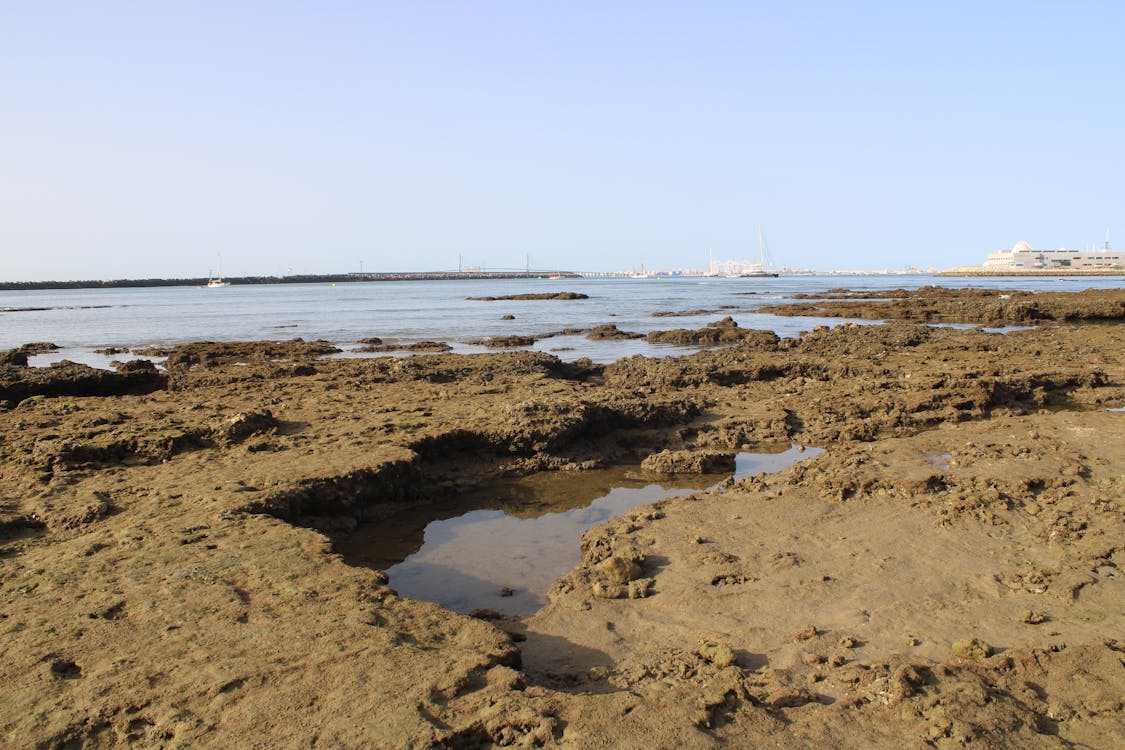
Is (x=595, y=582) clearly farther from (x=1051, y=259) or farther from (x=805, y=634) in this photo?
(x=1051, y=259)

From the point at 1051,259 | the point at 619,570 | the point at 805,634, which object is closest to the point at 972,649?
the point at 805,634

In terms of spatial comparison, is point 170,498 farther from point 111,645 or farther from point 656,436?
point 656,436

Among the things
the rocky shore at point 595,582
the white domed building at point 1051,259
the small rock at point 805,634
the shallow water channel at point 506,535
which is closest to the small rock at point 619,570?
the rocky shore at point 595,582

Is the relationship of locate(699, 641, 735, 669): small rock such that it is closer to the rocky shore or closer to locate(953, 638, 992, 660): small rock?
the rocky shore

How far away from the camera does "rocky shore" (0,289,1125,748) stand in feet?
11.0

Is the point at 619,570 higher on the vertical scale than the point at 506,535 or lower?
higher

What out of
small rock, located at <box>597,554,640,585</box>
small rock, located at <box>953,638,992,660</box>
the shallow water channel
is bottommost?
the shallow water channel

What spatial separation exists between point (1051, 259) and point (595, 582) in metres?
161

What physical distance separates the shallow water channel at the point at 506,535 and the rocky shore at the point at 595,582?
29 centimetres

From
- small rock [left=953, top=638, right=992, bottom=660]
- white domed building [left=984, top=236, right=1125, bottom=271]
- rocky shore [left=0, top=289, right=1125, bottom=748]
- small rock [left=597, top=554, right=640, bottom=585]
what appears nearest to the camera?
rocky shore [left=0, top=289, right=1125, bottom=748]

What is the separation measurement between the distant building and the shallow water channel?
145 meters

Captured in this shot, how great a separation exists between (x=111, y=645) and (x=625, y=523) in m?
3.94

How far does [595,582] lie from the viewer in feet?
17.8

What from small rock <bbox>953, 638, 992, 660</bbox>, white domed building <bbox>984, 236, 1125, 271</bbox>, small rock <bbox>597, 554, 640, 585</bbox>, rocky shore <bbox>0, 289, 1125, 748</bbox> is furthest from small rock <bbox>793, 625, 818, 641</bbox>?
white domed building <bbox>984, 236, 1125, 271</bbox>
